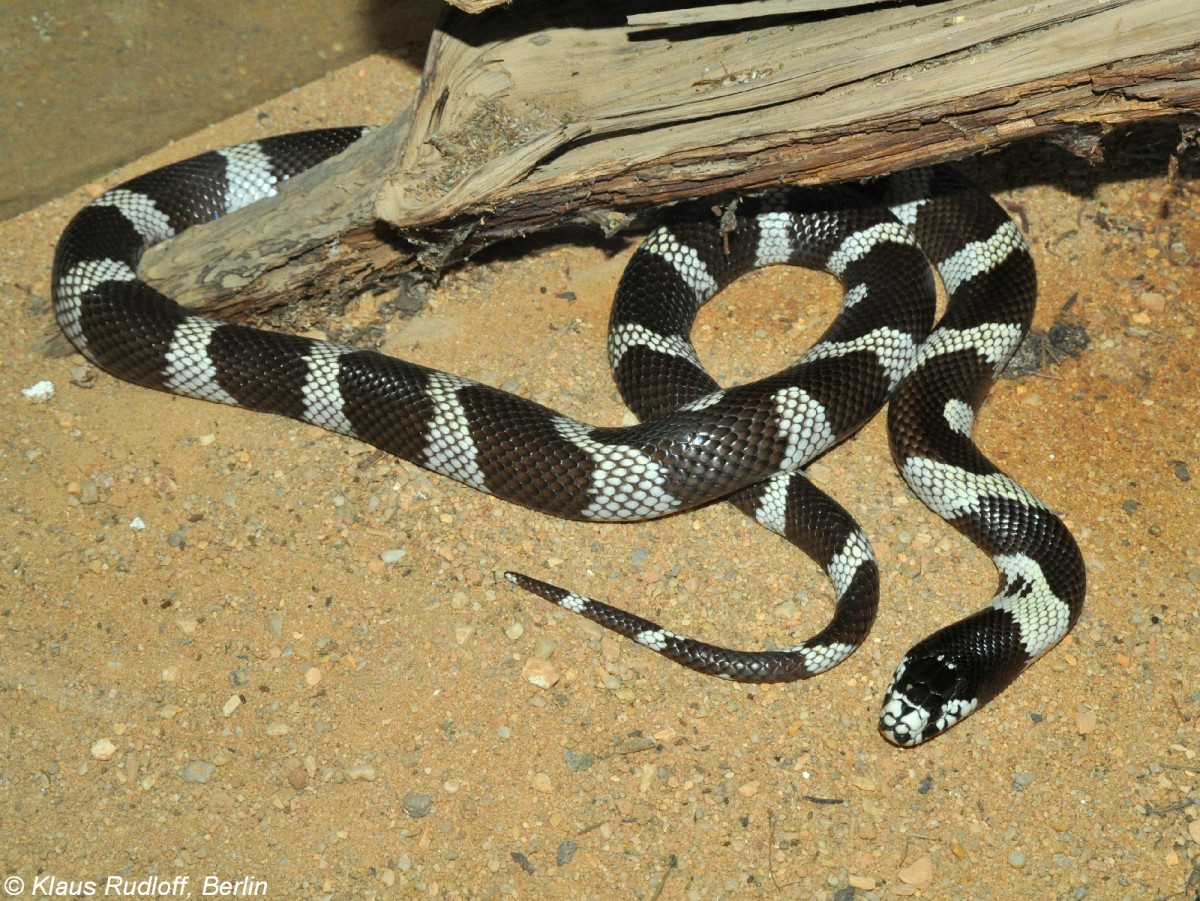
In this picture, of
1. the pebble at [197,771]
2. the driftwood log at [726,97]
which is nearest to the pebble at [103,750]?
the pebble at [197,771]

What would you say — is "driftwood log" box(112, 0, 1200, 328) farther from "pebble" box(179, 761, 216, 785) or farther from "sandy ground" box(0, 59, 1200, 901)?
"pebble" box(179, 761, 216, 785)

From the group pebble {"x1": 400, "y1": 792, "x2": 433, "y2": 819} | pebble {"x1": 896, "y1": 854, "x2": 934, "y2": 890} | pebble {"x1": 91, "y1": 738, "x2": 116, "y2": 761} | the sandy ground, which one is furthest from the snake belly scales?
pebble {"x1": 91, "y1": 738, "x2": 116, "y2": 761}

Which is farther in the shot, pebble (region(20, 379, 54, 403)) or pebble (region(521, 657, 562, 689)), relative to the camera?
pebble (region(20, 379, 54, 403))

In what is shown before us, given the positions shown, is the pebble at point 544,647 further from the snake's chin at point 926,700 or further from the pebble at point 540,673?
the snake's chin at point 926,700

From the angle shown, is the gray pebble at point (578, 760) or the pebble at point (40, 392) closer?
the gray pebble at point (578, 760)

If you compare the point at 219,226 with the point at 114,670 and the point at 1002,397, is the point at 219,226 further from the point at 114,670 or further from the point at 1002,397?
the point at 1002,397

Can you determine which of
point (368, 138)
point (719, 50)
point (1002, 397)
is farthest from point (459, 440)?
point (1002, 397)

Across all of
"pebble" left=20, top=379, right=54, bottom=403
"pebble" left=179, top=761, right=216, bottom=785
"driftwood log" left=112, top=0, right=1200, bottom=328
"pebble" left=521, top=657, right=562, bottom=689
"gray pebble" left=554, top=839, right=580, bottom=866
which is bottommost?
"gray pebble" left=554, top=839, right=580, bottom=866
